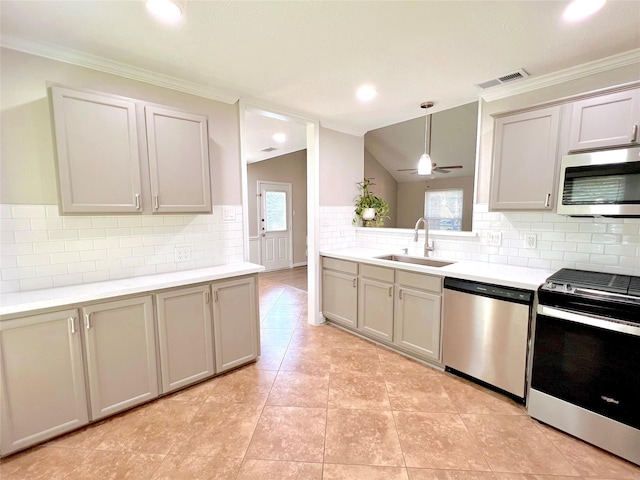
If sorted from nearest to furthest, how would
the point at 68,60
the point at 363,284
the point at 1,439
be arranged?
the point at 1,439 → the point at 68,60 → the point at 363,284

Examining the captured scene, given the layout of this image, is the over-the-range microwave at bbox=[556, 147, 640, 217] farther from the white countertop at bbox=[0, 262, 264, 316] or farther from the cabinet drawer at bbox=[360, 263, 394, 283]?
the white countertop at bbox=[0, 262, 264, 316]

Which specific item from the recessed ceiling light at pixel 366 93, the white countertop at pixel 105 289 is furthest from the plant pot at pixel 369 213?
the white countertop at pixel 105 289

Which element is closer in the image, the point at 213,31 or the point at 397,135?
the point at 213,31

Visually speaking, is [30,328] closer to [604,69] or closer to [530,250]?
[530,250]

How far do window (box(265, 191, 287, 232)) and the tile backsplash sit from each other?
12.9 feet

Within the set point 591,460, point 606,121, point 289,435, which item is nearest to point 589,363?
point 591,460

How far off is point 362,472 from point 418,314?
1.40 metres

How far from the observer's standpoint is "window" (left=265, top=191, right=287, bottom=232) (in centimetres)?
676

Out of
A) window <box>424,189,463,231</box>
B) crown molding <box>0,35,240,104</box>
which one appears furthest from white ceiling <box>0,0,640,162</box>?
window <box>424,189,463,231</box>

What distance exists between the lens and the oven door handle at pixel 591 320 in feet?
5.21

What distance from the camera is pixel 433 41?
1848 mm

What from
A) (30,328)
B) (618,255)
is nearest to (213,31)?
(30,328)

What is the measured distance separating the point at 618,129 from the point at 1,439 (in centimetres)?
416

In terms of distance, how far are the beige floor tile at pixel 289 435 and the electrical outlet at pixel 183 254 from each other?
1.42m
